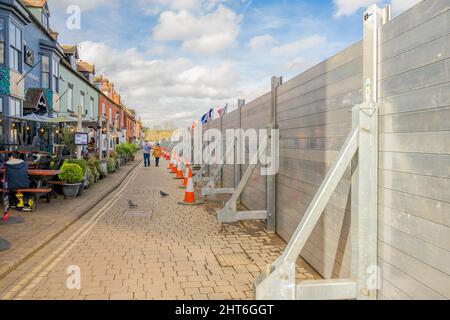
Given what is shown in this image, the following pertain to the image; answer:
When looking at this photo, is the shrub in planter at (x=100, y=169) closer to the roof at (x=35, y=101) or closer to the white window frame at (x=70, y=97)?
the roof at (x=35, y=101)

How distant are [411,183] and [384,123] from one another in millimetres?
595

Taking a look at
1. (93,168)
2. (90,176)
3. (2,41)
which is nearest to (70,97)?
(2,41)

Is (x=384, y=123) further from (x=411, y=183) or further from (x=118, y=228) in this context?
(x=118, y=228)

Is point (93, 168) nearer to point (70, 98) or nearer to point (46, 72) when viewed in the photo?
point (46, 72)

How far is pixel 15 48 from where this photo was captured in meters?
17.1

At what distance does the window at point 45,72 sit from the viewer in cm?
2106

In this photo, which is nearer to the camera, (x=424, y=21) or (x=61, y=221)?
(x=424, y=21)

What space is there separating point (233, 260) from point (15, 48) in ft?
55.4

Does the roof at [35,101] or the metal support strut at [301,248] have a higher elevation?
the roof at [35,101]

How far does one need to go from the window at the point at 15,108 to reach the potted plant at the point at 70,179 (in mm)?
8074

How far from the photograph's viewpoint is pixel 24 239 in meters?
5.93

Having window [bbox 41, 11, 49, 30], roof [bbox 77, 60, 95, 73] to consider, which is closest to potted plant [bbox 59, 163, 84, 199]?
window [bbox 41, 11, 49, 30]

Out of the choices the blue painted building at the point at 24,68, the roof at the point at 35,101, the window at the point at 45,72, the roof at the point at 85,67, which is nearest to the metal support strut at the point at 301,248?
the blue painted building at the point at 24,68
